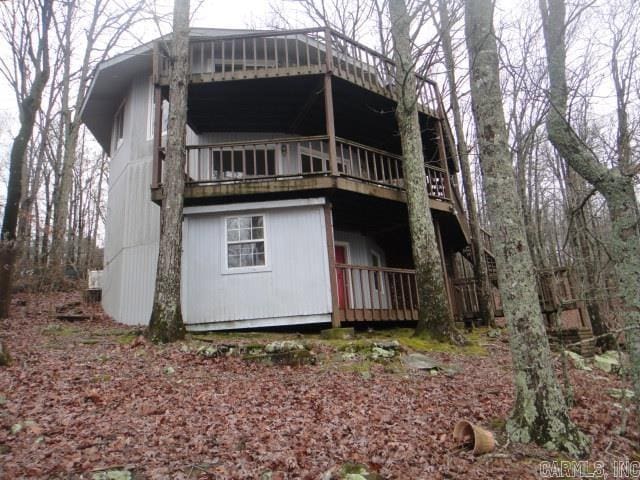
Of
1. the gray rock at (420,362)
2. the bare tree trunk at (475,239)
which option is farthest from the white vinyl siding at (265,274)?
the bare tree trunk at (475,239)

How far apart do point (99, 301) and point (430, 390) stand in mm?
14279

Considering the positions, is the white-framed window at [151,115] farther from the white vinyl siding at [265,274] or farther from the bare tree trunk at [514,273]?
the bare tree trunk at [514,273]

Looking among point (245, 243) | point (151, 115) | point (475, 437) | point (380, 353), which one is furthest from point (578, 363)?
point (151, 115)

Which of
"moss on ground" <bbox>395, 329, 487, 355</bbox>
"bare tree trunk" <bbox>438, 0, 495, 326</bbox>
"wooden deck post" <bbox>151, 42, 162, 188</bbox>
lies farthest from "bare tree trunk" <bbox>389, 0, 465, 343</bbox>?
"wooden deck post" <bbox>151, 42, 162, 188</bbox>

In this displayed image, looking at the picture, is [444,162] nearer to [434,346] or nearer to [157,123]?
[434,346]

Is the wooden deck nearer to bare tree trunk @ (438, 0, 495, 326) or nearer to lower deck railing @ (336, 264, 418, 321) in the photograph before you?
bare tree trunk @ (438, 0, 495, 326)

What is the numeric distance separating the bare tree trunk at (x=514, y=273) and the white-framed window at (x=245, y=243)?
266 inches

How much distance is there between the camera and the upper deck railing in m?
10.8

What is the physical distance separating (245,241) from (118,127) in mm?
8210

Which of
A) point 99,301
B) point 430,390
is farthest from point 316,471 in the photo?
point 99,301

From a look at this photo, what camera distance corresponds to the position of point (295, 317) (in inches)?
414

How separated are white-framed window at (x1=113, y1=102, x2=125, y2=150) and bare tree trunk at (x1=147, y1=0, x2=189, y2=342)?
16.8 feet

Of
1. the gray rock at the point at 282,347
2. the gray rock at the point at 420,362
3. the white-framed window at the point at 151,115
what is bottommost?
the gray rock at the point at 420,362

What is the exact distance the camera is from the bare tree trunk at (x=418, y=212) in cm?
943
